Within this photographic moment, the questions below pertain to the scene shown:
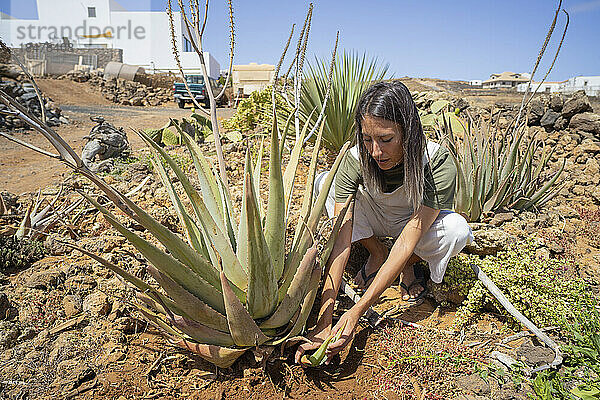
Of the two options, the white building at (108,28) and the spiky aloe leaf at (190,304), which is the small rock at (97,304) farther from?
the white building at (108,28)

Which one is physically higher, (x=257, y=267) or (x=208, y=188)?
(x=208, y=188)

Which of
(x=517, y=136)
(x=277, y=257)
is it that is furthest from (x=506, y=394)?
(x=517, y=136)

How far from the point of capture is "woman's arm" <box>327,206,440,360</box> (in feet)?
5.64

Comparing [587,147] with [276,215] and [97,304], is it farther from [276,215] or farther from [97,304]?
[97,304]

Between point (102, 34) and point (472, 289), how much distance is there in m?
39.3

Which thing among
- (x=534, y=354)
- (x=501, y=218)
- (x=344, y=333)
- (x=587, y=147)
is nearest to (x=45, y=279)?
(x=344, y=333)

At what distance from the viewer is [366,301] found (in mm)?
1793

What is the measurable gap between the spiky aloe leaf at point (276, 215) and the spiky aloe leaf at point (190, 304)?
0.90ft

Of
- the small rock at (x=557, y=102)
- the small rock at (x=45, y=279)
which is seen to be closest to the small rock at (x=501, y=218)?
the small rock at (x=45, y=279)

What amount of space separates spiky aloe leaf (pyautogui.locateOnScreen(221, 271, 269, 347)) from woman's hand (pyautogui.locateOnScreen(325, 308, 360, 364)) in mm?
261

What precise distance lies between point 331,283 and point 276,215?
447 mm

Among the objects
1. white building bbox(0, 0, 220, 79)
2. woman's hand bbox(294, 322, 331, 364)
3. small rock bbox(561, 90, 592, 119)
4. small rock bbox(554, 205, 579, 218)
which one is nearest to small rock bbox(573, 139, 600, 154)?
small rock bbox(561, 90, 592, 119)

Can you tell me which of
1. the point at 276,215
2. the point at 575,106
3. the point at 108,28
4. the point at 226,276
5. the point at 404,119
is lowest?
the point at 226,276

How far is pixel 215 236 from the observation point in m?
1.61
